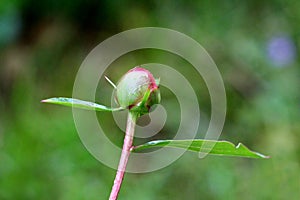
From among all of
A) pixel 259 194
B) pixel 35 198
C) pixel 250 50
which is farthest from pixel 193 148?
pixel 250 50

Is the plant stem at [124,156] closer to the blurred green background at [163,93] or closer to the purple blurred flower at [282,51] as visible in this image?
the blurred green background at [163,93]

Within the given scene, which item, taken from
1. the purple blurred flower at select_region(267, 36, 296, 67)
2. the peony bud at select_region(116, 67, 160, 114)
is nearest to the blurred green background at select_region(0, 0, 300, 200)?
the purple blurred flower at select_region(267, 36, 296, 67)

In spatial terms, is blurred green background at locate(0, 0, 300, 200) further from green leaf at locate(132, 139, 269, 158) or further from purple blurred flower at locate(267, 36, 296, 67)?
green leaf at locate(132, 139, 269, 158)

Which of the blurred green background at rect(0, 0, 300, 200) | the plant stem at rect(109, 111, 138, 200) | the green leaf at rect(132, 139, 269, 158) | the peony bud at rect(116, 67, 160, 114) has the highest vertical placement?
the blurred green background at rect(0, 0, 300, 200)

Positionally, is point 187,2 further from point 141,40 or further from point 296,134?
point 296,134

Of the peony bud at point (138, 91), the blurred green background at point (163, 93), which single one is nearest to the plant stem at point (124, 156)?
the peony bud at point (138, 91)

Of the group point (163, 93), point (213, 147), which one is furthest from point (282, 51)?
point (213, 147)
